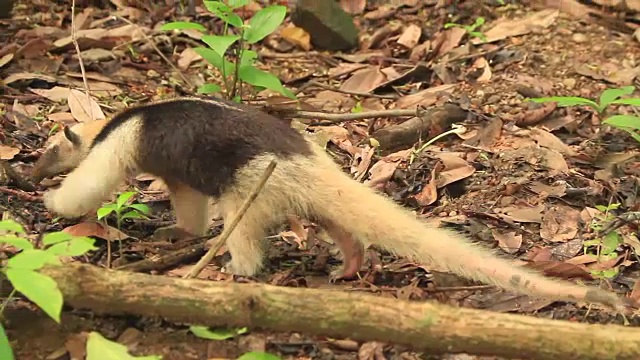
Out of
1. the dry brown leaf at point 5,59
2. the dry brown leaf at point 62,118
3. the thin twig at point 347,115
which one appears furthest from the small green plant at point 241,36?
the dry brown leaf at point 5,59

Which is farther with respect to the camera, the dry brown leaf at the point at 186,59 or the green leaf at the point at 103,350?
the dry brown leaf at the point at 186,59

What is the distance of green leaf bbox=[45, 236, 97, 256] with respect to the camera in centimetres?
297

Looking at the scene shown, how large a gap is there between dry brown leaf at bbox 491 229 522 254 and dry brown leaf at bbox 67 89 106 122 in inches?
121

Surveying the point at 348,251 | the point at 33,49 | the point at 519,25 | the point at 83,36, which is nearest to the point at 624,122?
the point at 348,251

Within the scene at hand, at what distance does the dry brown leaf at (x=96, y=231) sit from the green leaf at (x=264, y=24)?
5.24 ft

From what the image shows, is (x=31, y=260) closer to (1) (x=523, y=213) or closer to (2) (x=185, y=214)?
(2) (x=185, y=214)

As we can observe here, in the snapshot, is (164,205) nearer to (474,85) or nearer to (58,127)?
(58,127)

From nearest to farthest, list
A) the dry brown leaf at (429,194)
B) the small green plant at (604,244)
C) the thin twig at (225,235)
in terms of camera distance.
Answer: the thin twig at (225,235), the small green plant at (604,244), the dry brown leaf at (429,194)

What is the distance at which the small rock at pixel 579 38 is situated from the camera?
24.9 feet

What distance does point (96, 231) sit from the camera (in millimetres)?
Answer: 4680

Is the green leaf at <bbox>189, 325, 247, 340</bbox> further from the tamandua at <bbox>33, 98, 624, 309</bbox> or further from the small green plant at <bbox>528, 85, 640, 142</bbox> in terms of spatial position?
the small green plant at <bbox>528, 85, 640, 142</bbox>

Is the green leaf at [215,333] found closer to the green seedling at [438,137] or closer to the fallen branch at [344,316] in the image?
the fallen branch at [344,316]

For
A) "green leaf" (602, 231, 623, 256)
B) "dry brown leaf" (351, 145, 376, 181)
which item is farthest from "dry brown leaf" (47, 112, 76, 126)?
"green leaf" (602, 231, 623, 256)

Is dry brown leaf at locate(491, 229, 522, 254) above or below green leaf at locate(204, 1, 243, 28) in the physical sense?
below
